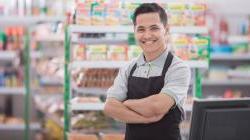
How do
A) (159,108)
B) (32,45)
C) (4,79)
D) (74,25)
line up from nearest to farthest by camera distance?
(159,108) → (74,25) → (4,79) → (32,45)

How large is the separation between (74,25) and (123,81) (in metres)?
1.42

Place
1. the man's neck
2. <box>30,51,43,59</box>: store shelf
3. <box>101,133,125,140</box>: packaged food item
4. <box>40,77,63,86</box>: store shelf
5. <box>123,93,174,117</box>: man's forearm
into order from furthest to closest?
<box>30,51,43,59</box>: store shelf, <box>40,77,63,86</box>: store shelf, <box>101,133,125,140</box>: packaged food item, the man's neck, <box>123,93,174,117</box>: man's forearm

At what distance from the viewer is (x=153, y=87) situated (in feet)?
9.88

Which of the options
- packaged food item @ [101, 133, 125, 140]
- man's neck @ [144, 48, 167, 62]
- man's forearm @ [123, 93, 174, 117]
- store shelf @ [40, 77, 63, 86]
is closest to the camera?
man's forearm @ [123, 93, 174, 117]

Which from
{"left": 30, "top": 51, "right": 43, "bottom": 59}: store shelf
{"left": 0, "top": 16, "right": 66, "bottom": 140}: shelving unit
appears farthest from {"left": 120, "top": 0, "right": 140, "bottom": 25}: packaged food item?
{"left": 30, "top": 51, "right": 43, "bottom": 59}: store shelf

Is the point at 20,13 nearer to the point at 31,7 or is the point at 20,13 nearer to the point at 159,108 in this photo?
the point at 31,7

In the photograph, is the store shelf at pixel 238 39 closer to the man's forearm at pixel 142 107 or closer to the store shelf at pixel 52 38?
the store shelf at pixel 52 38

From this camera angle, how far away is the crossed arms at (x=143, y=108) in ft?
9.61

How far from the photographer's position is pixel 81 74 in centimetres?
464

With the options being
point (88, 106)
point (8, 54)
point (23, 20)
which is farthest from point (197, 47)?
point (23, 20)

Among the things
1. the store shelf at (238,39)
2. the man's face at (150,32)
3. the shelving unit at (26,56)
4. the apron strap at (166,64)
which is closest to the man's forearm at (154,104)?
the apron strap at (166,64)

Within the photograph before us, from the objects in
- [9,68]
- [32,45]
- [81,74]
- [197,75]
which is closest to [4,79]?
[9,68]

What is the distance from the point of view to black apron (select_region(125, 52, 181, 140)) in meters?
2.95

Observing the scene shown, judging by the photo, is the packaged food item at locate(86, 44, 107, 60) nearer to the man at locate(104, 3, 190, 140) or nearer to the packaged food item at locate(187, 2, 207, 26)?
the packaged food item at locate(187, 2, 207, 26)
